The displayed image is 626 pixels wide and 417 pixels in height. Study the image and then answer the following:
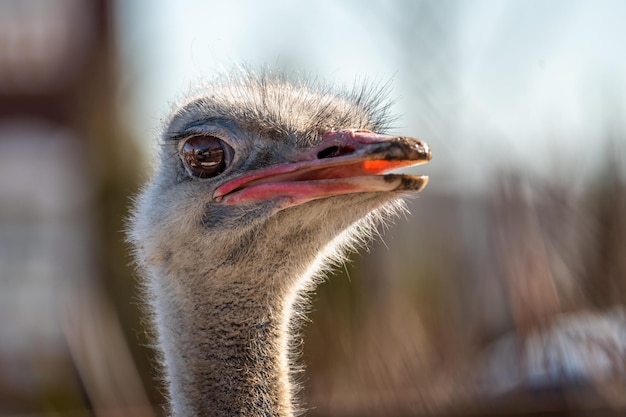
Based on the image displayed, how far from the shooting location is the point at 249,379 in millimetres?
2510

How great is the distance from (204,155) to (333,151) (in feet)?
1.36

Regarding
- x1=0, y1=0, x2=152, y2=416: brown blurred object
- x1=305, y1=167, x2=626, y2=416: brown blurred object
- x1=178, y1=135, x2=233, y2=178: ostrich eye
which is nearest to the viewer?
x1=178, y1=135, x2=233, y2=178: ostrich eye

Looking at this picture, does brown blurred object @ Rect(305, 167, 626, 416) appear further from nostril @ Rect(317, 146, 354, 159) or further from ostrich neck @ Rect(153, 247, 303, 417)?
nostril @ Rect(317, 146, 354, 159)

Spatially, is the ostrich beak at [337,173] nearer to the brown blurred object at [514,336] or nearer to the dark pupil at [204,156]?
the dark pupil at [204,156]

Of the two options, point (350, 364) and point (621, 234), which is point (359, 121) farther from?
point (350, 364)

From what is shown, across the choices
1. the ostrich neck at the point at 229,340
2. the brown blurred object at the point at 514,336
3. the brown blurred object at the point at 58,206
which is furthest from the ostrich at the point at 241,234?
the brown blurred object at the point at 58,206

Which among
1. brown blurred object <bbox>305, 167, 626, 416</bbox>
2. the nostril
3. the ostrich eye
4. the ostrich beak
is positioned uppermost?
the ostrich eye

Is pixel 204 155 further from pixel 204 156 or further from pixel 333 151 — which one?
pixel 333 151

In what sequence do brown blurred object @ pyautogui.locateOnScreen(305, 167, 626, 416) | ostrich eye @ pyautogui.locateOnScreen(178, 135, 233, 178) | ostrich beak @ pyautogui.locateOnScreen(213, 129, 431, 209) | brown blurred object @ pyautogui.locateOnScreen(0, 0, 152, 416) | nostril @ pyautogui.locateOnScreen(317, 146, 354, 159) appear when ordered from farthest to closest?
brown blurred object @ pyautogui.locateOnScreen(0, 0, 152, 416) < brown blurred object @ pyautogui.locateOnScreen(305, 167, 626, 416) < ostrich eye @ pyautogui.locateOnScreen(178, 135, 233, 178) < nostril @ pyautogui.locateOnScreen(317, 146, 354, 159) < ostrich beak @ pyautogui.locateOnScreen(213, 129, 431, 209)

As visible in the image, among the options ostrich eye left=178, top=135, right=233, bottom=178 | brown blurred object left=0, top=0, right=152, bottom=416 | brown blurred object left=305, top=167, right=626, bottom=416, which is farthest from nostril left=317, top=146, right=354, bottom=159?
brown blurred object left=0, top=0, right=152, bottom=416

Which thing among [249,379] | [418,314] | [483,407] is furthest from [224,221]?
[418,314]

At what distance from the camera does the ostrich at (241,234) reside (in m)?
2.44

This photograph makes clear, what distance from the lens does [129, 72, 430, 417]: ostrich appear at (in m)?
A: 2.44

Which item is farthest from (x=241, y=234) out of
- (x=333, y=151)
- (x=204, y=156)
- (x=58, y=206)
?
(x=58, y=206)
